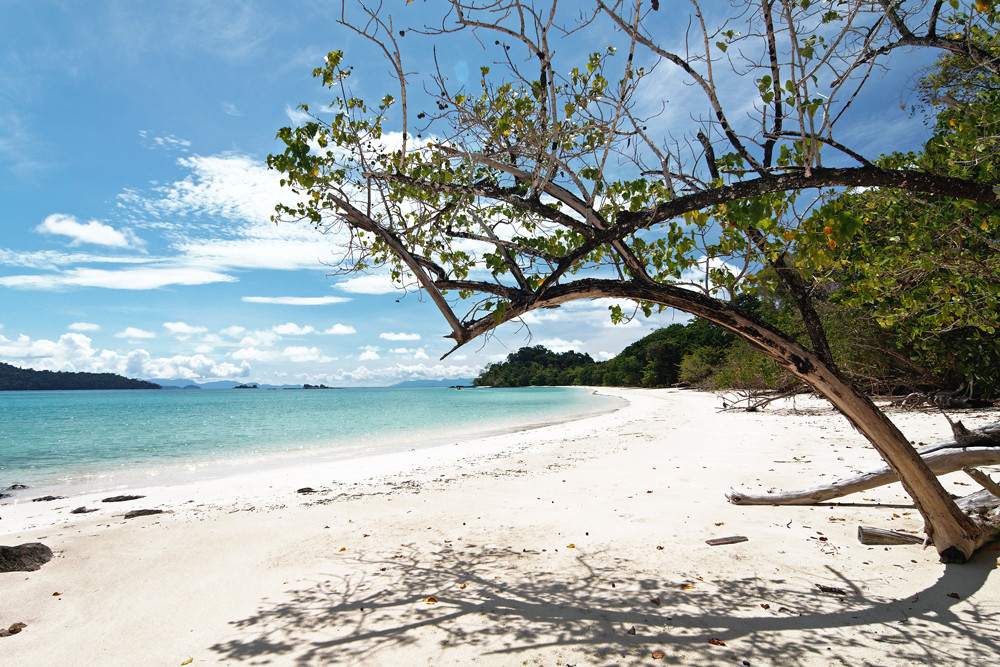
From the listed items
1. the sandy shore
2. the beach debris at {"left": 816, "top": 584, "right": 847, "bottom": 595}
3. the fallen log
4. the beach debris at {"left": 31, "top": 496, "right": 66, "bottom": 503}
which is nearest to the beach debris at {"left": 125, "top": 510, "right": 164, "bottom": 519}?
the sandy shore

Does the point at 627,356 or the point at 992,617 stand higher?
the point at 627,356

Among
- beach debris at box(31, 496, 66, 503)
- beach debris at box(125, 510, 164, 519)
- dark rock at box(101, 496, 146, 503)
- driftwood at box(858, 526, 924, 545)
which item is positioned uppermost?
driftwood at box(858, 526, 924, 545)

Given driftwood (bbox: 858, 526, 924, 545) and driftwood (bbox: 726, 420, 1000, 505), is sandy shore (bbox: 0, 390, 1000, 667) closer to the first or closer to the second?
driftwood (bbox: 858, 526, 924, 545)

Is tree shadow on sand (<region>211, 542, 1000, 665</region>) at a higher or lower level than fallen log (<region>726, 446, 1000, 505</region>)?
lower

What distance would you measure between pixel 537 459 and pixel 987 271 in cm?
842

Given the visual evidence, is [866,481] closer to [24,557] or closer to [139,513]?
[24,557]

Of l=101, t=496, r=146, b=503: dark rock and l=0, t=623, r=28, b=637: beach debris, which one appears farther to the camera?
l=101, t=496, r=146, b=503: dark rock

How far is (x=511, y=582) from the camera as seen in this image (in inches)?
161

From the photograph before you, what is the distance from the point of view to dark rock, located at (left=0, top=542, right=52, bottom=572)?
4.82 m

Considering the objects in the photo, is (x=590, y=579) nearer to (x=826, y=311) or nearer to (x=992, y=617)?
(x=992, y=617)

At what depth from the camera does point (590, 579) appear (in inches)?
161

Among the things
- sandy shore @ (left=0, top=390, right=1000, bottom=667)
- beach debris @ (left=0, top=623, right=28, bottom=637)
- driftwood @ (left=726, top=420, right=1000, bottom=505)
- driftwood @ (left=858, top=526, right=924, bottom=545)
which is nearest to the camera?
sandy shore @ (left=0, top=390, right=1000, bottom=667)

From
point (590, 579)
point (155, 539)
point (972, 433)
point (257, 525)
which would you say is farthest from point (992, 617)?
point (155, 539)

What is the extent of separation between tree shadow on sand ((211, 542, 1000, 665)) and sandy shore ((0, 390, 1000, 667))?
2 cm
